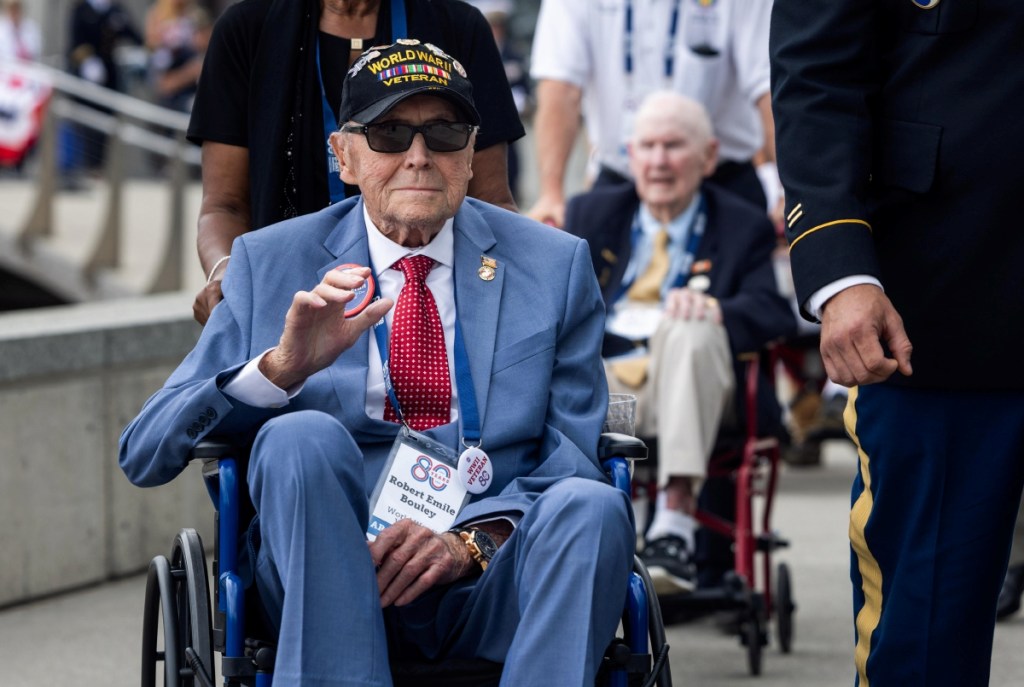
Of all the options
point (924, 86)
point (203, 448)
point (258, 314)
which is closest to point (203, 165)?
point (258, 314)

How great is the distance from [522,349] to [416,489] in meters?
0.35

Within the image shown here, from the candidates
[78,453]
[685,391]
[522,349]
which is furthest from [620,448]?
[78,453]

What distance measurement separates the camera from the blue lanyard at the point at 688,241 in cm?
615

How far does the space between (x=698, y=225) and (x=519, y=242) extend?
7.53 ft

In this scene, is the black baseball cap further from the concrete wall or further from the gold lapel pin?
the concrete wall

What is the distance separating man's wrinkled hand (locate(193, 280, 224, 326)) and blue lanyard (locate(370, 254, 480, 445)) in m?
0.46

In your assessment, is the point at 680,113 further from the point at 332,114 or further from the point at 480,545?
the point at 480,545

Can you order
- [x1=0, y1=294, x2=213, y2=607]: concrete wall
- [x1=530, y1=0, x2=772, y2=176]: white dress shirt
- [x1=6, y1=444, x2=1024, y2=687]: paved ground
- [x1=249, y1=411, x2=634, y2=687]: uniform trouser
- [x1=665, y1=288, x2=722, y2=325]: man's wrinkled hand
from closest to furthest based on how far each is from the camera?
[x1=249, y1=411, x2=634, y2=687]: uniform trouser, [x1=6, y1=444, x2=1024, y2=687]: paved ground, [x1=665, y1=288, x2=722, y2=325]: man's wrinkled hand, [x1=0, y1=294, x2=213, y2=607]: concrete wall, [x1=530, y1=0, x2=772, y2=176]: white dress shirt

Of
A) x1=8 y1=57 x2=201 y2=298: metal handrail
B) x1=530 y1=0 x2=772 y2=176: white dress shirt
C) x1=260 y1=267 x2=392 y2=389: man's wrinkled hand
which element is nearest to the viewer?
x1=260 y1=267 x2=392 y2=389: man's wrinkled hand

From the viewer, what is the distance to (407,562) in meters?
3.46

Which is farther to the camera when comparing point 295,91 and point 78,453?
point 78,453

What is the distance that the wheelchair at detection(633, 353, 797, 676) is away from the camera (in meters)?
5.64

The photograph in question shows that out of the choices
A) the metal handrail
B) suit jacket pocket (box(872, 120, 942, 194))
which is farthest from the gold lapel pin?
the metal handrail

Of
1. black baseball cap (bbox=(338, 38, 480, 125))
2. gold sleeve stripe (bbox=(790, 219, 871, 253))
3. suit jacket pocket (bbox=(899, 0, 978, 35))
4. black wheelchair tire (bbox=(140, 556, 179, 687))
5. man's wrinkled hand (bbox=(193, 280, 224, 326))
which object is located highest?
suit jacket pocket (bbox=(899, 0, 978, 35))
